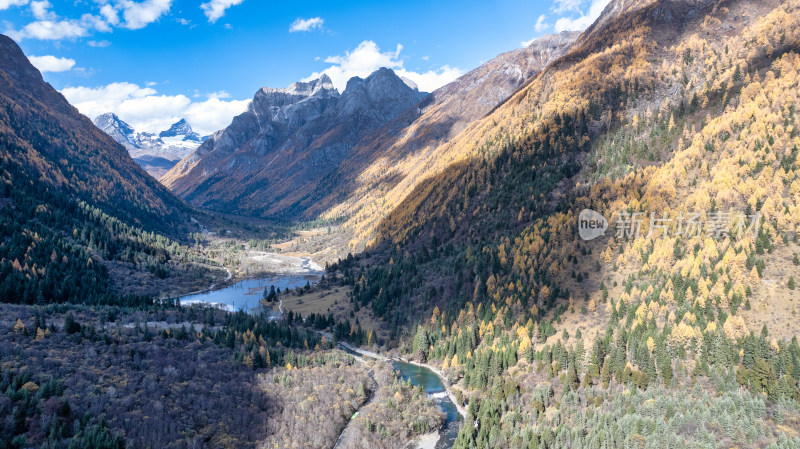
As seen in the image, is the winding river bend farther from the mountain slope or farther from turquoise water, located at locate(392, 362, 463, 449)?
the mountain slope

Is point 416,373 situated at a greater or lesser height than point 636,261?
lesser

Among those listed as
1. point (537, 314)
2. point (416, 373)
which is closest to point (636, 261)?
point (537, 314)

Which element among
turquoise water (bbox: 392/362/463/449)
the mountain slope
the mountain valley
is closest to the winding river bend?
turquoise water (bbox: 392/362/463/449)

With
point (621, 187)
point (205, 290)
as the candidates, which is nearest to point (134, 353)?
point (205, 290)

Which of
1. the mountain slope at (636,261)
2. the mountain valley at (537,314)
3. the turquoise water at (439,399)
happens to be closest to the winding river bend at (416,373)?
the turquoise water at (439,399)

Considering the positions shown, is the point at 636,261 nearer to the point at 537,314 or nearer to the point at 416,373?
the point at 537,314

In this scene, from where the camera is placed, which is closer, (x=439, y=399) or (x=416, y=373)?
(x=439, y=399)

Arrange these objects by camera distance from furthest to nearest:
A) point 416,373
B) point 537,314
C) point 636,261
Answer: point 636,261 → point 416,373 → point 537,314

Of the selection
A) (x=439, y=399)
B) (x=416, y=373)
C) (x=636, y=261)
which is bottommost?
(x=439, y=399)
